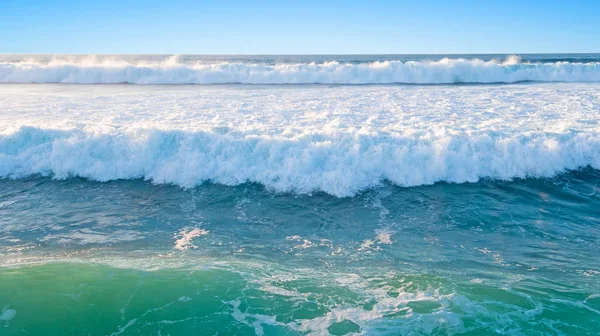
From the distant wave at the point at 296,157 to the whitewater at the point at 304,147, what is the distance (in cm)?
3

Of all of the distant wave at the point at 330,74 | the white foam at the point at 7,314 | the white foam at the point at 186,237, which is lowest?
the white foam at the point at 7,314

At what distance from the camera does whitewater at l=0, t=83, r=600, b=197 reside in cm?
995

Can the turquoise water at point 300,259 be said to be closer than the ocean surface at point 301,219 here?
Yes

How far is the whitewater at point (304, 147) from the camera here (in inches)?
392

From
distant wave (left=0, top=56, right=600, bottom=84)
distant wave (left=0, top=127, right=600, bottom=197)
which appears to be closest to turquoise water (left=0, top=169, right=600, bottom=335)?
distant wave (left=0, top=127, right=600, bottom=197)

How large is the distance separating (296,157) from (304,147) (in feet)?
1.54

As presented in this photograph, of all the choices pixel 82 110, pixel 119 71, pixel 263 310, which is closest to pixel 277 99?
pixel 82 110

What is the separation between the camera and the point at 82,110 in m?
15.7

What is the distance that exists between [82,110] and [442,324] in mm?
15270

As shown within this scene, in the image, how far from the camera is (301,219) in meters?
8.12

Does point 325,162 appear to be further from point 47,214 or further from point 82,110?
point 82,110

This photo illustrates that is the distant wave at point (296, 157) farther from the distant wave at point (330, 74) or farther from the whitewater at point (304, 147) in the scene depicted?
the distant wave at point (330, 74)

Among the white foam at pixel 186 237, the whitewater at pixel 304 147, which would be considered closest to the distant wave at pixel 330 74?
the whitewater at pixel 304 147

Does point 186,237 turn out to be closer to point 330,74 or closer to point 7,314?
point 7,314
